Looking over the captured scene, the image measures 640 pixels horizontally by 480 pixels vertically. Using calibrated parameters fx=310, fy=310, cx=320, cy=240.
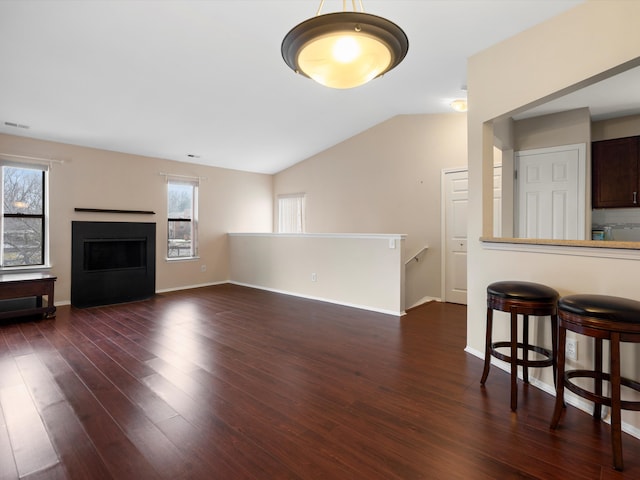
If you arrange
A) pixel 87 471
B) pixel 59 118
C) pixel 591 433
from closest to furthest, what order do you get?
pixel 87 471 → pixel 591 433 → pixel 59 118

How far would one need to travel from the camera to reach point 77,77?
10.9ft

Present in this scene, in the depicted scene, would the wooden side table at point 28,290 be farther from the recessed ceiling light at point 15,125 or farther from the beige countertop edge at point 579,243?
the beige countertop edge at point 579,243

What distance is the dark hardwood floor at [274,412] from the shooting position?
154 centimetres

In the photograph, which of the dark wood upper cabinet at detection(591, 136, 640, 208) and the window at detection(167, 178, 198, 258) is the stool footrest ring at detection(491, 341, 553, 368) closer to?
the dark wood upper cabinet at detection(591, 136, 640, 208)

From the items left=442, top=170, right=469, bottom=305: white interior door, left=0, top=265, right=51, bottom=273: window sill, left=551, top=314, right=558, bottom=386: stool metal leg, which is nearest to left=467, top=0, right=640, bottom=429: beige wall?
left=551, top=314, right=558, bottom=386: stool metal leg

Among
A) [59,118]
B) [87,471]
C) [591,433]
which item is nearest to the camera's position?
[87,471]

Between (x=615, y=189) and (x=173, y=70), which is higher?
(x=173, y=70)

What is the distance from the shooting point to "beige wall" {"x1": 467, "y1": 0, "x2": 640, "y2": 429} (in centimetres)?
192

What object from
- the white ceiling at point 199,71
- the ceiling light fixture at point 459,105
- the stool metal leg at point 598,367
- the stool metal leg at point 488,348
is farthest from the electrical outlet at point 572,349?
the ceiling light fixture at point 459,105

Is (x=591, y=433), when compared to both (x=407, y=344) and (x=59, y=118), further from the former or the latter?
(x=59, y=118)

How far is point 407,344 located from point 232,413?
190 centimetres

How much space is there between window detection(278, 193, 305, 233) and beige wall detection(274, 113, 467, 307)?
68cm

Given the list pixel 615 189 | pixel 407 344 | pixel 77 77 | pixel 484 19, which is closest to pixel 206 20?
pixel 77 77

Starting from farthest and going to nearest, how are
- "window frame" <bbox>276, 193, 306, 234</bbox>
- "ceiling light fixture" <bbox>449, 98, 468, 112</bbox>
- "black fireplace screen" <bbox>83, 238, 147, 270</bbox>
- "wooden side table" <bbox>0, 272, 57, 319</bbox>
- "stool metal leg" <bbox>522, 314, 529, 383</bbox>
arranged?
"window frame" <bbox>276, 193, 306, 234</bbox> → "black fireplace screen" <bbox>83, 238, 147, 270</bbox> → "ceiling light fixture" <bbox>449, 98, 468, 112</bbox> → "wooden side table" <bbox>0, 272, 57, 319</bbox> → "stool metal leg" <bbox>522, 314, 529, 383</bbox>
